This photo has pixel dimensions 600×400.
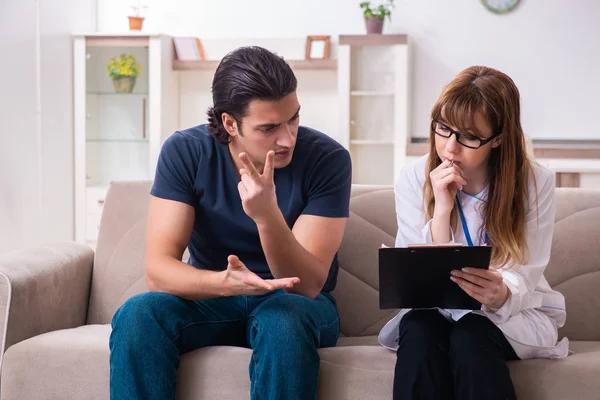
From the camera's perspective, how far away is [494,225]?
175cm

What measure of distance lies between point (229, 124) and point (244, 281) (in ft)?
1.41

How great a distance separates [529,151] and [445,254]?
1.64 ft

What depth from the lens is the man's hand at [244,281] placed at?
1531mm

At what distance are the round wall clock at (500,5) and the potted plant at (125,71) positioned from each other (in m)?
2.31

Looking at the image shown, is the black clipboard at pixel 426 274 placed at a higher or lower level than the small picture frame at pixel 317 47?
lower

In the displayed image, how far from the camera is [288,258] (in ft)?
5.43

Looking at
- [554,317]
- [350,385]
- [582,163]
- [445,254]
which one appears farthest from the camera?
[582,163]

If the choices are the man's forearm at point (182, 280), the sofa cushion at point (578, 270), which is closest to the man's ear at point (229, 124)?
the man's forearm at point (182, 280)

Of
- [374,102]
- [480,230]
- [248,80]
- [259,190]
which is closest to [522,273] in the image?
[480,230]

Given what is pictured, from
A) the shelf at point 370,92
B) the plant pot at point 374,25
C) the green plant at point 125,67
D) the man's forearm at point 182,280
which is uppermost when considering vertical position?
the plant pot at point 374,25

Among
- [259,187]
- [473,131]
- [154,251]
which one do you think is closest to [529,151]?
[473,131]

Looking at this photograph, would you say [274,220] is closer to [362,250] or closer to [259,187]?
[259,187]

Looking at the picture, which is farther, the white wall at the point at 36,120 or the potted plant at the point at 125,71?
the potted plant at the point at 125,71

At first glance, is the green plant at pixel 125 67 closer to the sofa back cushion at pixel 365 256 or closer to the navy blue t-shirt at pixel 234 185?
the sofa back cushion at pixel 365 256
